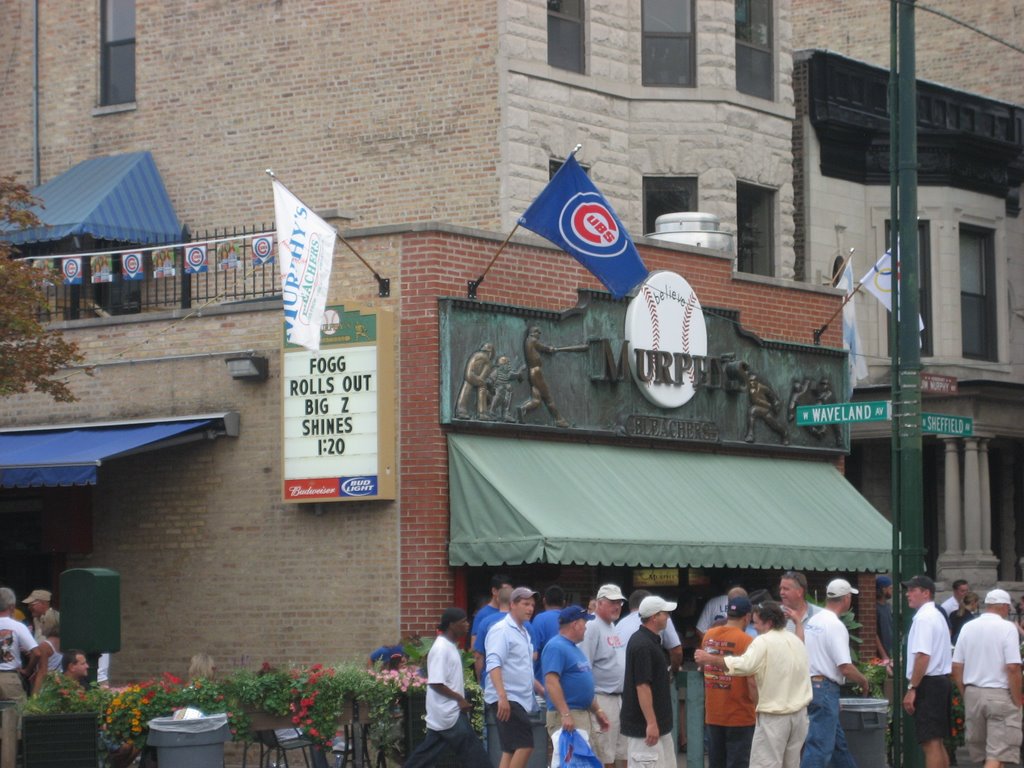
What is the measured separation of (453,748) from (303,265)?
5881 mm

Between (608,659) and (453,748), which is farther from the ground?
(608,659)

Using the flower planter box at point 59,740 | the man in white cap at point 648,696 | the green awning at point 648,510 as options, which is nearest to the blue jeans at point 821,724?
the man in white cap at point 648,696

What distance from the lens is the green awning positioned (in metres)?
19.3

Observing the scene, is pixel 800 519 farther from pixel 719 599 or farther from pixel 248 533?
pixel 248 533

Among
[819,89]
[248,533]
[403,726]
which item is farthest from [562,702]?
[819,89]

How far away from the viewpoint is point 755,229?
27.8 meters

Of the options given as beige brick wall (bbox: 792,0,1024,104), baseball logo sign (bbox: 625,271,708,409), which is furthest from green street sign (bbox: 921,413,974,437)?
beige brick wall (bbox: 792,0,1024,104)

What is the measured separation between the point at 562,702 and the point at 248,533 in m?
6.88

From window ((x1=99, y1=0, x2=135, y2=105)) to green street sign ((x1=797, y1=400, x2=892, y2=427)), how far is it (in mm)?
13706

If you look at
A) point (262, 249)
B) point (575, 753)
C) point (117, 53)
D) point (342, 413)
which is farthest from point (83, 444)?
point (117, 53)

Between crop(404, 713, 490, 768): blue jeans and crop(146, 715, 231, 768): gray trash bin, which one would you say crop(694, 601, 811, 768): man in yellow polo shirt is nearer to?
crop(404, 713, 490, 768): blue jeans

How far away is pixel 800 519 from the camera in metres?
23.0

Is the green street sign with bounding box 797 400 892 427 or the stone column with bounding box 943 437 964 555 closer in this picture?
the green street sign with bounding box 797 400 892 427

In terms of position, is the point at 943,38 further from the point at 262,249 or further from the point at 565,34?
the point at 262,249
